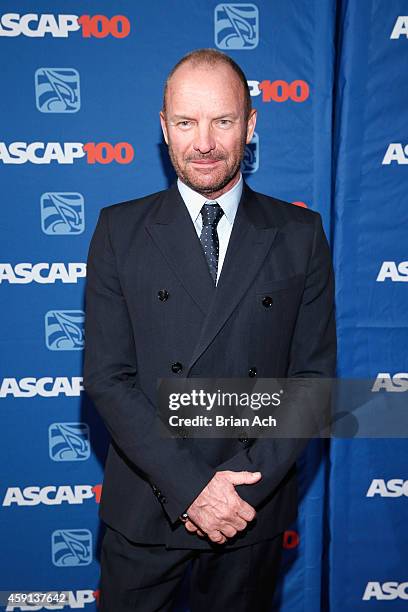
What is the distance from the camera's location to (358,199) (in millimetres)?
2303

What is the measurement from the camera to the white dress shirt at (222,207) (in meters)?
1.69

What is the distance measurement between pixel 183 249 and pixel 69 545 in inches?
62.7

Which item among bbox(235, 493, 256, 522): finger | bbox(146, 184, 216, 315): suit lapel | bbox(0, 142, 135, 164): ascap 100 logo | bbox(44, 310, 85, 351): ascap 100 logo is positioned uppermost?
bbox(0, 142, 135, 164): ascap 100 logo

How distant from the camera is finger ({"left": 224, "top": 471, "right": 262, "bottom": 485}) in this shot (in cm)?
161

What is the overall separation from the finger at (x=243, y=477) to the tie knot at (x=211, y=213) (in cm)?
70

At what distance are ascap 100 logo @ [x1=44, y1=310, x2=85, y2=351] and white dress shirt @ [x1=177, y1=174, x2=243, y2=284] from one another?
858 millimetres

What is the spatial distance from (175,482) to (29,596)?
1.48 m

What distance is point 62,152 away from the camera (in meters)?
2.26

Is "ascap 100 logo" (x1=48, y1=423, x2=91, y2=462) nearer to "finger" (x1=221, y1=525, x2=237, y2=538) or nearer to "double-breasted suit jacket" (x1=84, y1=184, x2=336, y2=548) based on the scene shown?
"double-breasted suit jacket" (x1=84, y1=184, x2=336, y2=548)

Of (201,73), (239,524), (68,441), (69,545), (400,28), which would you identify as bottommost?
(69,545)

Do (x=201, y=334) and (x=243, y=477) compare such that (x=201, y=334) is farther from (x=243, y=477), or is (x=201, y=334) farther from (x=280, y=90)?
(x=280, y=90)

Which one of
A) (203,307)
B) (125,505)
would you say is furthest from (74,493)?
(203,307)

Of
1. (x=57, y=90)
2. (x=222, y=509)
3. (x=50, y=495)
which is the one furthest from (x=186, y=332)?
(x=50, y=495)

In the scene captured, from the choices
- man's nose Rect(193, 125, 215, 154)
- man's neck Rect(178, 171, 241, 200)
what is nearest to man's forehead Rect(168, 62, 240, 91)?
man's nose Rect(193, 125, 215, 154)
